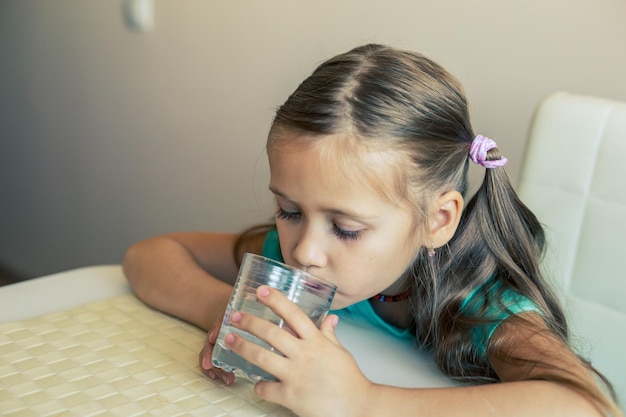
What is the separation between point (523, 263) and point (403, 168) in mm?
223

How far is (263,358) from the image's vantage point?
70cm

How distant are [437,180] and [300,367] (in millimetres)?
314

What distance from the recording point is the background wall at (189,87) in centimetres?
119

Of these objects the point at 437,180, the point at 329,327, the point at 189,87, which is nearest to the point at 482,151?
the point at 437,180

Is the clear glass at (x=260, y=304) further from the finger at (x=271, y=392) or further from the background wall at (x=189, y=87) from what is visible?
the background wall at (x=189, y=87)

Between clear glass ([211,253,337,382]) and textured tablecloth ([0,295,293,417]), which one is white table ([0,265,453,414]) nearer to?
textured tablecloth ([0,295,293,417])

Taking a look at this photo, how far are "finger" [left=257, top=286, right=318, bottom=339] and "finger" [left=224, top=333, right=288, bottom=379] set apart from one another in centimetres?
3

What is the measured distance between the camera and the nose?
83 cm

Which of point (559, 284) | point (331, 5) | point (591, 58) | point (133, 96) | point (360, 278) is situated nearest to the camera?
point (360, 278)

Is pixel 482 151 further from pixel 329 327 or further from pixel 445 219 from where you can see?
pixel 329 327

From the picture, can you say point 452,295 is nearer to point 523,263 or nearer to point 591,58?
point 523,263

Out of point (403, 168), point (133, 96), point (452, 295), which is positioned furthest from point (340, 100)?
point (133, 96)

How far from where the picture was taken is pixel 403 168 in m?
0.87

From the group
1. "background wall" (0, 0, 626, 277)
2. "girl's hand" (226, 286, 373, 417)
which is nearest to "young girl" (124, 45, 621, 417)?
"girl's hand" (226, 286, 373, 417)
